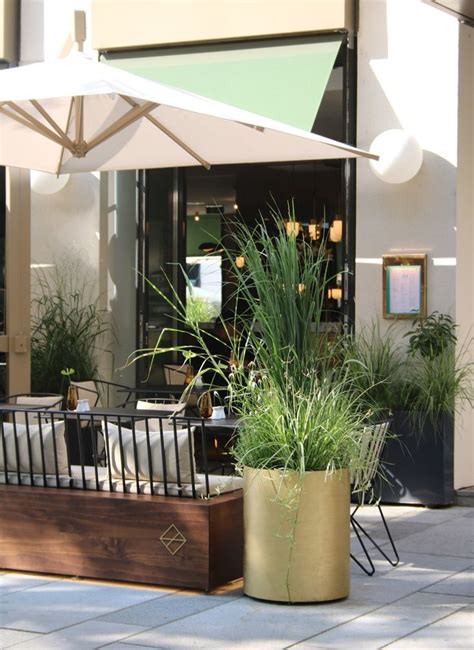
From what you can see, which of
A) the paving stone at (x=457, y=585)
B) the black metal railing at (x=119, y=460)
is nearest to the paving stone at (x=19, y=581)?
the black metal railing at (x=119, y=460)

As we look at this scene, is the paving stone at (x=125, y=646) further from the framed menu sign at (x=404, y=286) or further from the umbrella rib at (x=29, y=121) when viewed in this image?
the framed menu sign at (x=404, y=286)

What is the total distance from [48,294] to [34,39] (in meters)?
2.47

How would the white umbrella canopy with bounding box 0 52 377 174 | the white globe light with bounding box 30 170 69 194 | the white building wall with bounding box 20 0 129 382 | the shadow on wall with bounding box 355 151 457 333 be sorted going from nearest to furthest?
the white umbrella canopy with bounding box 0 52 377 174 < the shadow on wall with bounding box 355 151 457 333 < the white globe light with bounding box 30 170 69 194 < the white building wall with bounding box 20 0 129 382

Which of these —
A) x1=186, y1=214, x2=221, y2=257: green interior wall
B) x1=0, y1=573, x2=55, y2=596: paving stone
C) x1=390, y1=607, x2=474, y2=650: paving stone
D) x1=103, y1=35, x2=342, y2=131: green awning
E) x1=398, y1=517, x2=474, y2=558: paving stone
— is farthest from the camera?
x1=186, y1=214, x2=221, y2=257: green interior wall

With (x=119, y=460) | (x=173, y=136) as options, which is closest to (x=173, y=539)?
(x=119, y=460)

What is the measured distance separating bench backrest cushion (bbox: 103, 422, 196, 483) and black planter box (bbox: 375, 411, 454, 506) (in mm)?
2958

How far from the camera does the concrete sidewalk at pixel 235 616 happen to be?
4812 mm

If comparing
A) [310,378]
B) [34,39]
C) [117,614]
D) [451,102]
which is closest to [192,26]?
[34,39]

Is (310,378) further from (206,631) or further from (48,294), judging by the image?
(48,294)

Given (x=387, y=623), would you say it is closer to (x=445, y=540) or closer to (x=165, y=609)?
(x=165, y=609)

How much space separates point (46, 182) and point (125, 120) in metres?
3.73

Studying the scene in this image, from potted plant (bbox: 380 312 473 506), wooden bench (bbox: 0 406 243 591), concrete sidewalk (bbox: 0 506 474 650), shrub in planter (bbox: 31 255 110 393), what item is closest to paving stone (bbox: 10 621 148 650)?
concrete sidewalk (bbox: 0 506 474 650)

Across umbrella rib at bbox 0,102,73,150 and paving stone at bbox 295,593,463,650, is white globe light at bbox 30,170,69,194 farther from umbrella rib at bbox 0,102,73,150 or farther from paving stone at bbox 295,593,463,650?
paving stone at bbox 295,593,463,650

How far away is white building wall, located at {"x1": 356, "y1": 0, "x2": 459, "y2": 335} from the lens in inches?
352
